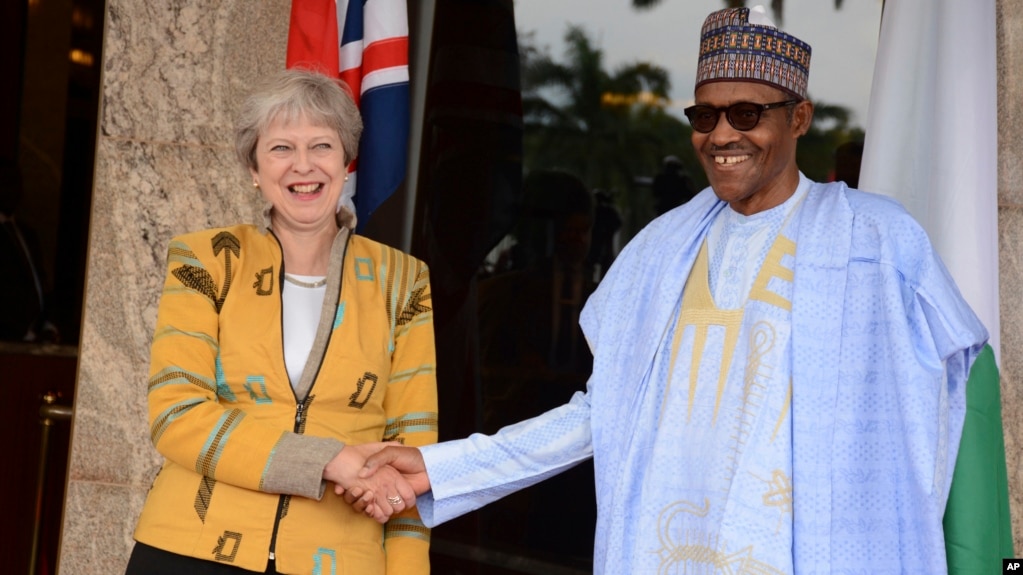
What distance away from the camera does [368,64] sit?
12.2ft

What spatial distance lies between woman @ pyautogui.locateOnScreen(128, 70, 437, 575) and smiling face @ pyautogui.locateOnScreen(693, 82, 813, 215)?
0.78 m

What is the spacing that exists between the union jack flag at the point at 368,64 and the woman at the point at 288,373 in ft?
2.57

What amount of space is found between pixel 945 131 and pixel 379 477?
2.04 meters

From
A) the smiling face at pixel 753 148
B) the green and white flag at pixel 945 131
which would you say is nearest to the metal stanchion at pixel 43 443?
the smiling face at pixel 753 148

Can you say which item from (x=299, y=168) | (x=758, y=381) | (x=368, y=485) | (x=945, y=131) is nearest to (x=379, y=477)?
(x=368, y=485)

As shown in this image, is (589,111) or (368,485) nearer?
(368,485)

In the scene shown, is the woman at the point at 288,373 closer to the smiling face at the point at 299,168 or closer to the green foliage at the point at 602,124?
the smiling face at the point at 299,168

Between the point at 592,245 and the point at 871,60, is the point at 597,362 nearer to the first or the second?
the point at 592,245

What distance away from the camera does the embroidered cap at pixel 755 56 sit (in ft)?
8.48

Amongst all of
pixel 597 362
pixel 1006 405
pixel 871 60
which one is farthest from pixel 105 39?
pixel 1006 405

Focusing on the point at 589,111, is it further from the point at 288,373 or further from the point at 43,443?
the point at 43,443

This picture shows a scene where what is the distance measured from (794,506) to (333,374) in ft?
3.46

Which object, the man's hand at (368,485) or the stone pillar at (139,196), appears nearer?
the man's hand at (368,485)

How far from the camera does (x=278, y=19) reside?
4016 millimetres
